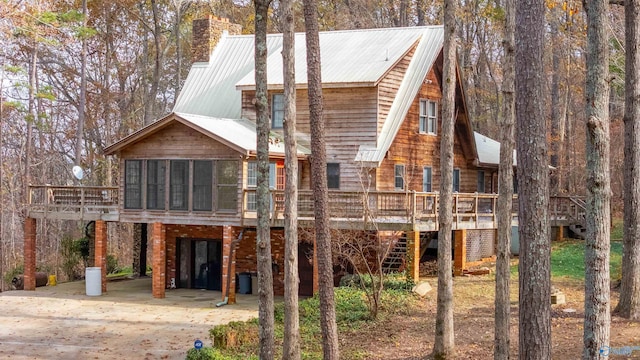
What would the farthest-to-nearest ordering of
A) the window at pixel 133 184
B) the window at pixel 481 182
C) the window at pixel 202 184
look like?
1. the window at pixel 481 182
2. the window at pixel 133 184
3. the window at pixel 202 184

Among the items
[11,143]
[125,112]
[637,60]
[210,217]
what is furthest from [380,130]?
[11,143]

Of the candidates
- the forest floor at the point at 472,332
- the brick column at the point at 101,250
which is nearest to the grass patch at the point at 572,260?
the forest floor at the point at 472,332

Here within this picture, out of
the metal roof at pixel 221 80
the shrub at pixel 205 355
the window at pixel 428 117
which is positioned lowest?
the shrub at pixel 205 355

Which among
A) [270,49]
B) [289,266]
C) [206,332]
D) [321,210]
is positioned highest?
[270,49]

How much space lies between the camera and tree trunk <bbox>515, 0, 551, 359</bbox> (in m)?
8.99

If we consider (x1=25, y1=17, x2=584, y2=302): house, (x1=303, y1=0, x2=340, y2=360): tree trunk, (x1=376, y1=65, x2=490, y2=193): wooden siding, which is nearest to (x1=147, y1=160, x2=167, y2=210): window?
(x1=25, y1=17, x2=584, y2=302): house

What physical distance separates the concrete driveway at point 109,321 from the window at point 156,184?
3141mm

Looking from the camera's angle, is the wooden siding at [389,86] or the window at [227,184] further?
the wooden siding at [389,86]

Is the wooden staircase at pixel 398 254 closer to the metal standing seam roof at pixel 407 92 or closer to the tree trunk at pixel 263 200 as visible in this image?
the metal standing seam roof at pixel 407 92

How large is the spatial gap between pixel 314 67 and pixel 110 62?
94.2 feet

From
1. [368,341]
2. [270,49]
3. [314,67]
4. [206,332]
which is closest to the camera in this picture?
[314,67]

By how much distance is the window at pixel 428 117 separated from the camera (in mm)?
27250

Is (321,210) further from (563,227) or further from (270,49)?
(563,227)

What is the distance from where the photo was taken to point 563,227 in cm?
3183
